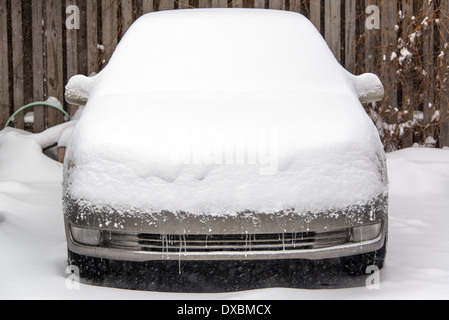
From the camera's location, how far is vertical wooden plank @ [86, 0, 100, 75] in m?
6.73

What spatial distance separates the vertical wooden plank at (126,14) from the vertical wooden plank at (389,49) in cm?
264

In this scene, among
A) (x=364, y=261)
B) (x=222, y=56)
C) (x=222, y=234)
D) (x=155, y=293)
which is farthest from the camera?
(x=222, y=56)

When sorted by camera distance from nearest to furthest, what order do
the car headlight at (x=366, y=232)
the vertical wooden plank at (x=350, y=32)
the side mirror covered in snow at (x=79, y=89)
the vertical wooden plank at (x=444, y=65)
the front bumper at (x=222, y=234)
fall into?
the front bumper at (x=222, y=234)
the car headlight at (x=366, y=232)
the side mirror covered in snow at (x=79, y=89)
the vertical wooden plank at (x=444, y=65)
the vertical wooden plank at (x=350, y=32)

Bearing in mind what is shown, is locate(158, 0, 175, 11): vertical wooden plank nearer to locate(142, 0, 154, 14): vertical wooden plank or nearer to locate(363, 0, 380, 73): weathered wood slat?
locate(142, 0, 154, 14): vertical wooden plank

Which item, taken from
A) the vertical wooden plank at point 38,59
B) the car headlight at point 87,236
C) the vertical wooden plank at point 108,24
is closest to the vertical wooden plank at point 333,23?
the vertical wooden plank at point 108,24

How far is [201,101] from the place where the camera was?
10.3 feet

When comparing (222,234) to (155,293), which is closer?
(222,234)

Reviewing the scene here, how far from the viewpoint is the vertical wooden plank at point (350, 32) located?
21.9 feet

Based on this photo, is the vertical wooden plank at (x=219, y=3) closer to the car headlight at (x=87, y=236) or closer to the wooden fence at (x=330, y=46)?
the wooden fence at (x=330, y=46)

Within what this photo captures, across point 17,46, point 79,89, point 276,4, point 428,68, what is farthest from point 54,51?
point 428,68

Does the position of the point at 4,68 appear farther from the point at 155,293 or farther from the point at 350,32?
the point at 155,293

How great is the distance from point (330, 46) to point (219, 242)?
14.7ft

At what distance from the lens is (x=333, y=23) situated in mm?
6719
